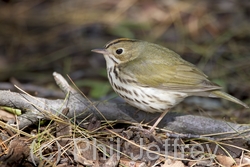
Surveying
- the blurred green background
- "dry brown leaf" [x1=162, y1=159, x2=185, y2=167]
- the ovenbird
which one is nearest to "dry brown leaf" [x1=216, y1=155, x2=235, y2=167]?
"dry brown leaf" [x1=162, y1=159, x2=185, y2=167]

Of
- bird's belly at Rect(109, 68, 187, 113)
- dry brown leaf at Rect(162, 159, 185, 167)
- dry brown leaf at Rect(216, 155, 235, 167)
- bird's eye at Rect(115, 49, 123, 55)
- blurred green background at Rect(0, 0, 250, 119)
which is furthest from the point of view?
blurred green background at Rect(0, 0, 250, 119)

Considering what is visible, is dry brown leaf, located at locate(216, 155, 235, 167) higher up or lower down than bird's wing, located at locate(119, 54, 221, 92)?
lower down

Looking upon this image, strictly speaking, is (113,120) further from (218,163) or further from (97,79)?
(97,79)

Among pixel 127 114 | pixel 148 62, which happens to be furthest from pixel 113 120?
pixel 148 62

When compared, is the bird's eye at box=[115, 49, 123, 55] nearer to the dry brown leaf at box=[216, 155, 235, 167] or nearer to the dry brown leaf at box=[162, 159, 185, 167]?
the dry brown leaf at box=[162, 159, 185, 167]

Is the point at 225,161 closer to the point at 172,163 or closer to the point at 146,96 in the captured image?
the point at 172,163

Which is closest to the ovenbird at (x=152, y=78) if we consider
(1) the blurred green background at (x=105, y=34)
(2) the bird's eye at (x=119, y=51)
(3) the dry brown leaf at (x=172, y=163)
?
(2) the bird's eye at (x=119, y=51)

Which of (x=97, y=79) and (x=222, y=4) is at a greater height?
(x=222, y=4)
